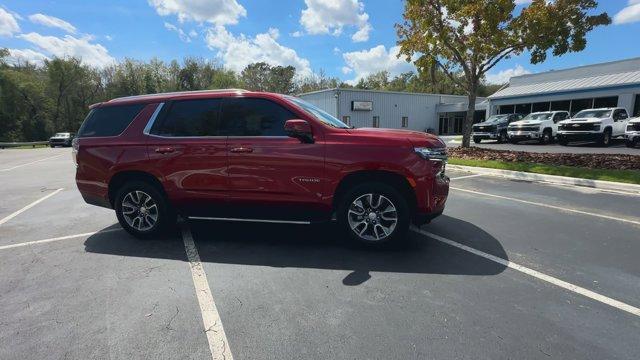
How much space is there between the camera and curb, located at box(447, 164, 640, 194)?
8.35 metres

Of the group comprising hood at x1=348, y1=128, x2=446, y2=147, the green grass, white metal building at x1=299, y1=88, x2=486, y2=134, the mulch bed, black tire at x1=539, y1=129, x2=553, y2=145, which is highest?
white metal building at x1=299, y1=88, x2=486, y2=134

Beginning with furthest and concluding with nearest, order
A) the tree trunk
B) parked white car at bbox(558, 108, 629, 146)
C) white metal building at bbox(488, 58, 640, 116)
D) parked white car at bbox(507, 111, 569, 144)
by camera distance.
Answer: white metal building at bbox(488, 58, 640, 116) < parked white car at bbox(507, 111, 569, 144) < parked white car at bbox(558, 108, 629, 146) < the tree trunk

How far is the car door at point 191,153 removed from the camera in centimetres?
480

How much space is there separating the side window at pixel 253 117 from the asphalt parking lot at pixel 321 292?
149cm

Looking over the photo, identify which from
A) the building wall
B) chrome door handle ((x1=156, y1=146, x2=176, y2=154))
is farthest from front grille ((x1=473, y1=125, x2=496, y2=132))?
chrome door handle ((x1=156, y1=146, x2=176, y2=154))

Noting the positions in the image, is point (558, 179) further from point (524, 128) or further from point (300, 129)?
point (524, 128)

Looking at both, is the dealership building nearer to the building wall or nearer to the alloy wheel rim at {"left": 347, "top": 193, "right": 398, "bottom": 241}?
the building wall

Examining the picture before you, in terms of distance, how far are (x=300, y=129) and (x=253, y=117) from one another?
0.83 metres

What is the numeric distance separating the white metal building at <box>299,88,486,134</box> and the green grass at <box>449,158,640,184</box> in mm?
21042

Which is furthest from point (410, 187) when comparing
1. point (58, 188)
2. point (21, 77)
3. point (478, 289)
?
point (21, 77)

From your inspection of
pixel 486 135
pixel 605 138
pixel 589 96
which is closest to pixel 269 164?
pixel 605 138

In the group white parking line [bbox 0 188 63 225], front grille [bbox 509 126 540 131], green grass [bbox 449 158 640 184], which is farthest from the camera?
front grille [bbox 509 126 540 131]

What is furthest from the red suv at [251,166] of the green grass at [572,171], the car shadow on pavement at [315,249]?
the green grass at [572,171]

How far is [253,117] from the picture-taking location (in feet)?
15.7
